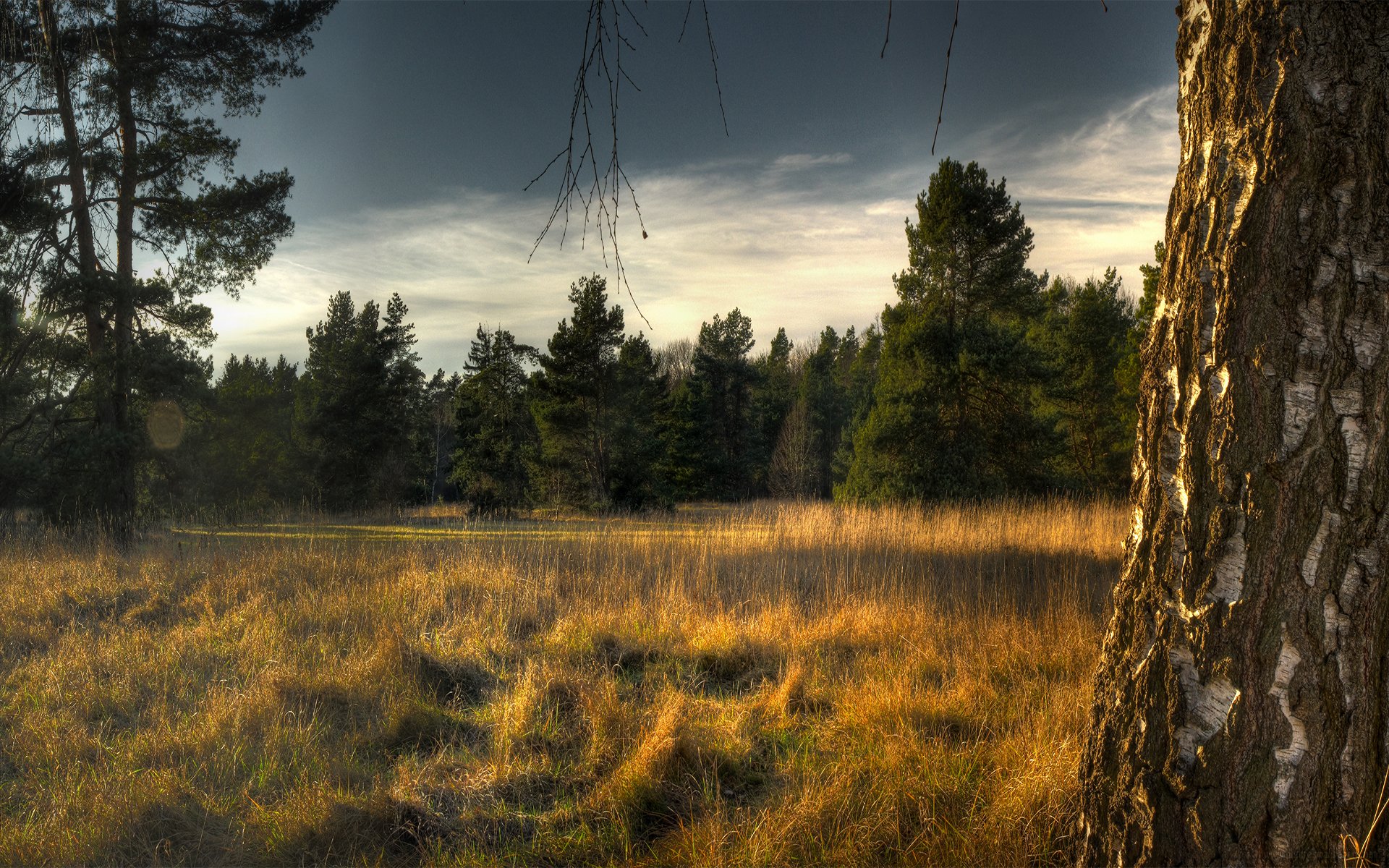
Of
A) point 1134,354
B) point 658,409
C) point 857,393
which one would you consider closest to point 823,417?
point 857,393

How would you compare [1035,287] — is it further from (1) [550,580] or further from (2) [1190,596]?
(2) [1190,596]

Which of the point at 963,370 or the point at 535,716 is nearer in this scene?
the point at 535,716

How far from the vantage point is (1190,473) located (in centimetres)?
159

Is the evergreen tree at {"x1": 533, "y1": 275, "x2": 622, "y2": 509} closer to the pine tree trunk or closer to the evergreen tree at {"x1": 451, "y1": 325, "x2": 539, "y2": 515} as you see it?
the evergreen tree at {"x1": 451, "y1": 325, "x2": 539, "y2": 515}

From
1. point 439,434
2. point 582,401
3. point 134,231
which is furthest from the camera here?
point 439,434

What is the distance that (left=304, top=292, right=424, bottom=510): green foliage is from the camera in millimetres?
27266

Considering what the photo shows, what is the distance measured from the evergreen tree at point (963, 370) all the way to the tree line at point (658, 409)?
0.05m

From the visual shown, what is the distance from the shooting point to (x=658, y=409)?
3322 centimetres

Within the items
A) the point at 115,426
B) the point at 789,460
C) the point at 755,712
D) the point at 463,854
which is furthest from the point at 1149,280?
the point at 115,426

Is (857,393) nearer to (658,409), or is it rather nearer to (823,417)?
(823,417)

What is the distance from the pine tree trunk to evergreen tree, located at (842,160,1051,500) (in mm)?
14927

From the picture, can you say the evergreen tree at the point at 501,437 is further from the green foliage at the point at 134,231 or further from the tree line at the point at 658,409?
the green foliage at the point at 134,231

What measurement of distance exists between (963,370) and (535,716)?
48.9ft

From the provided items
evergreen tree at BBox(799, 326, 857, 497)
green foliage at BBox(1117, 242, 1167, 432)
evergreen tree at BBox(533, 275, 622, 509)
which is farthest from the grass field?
evergreen tree at BBox(799, 326, 857, 497)
